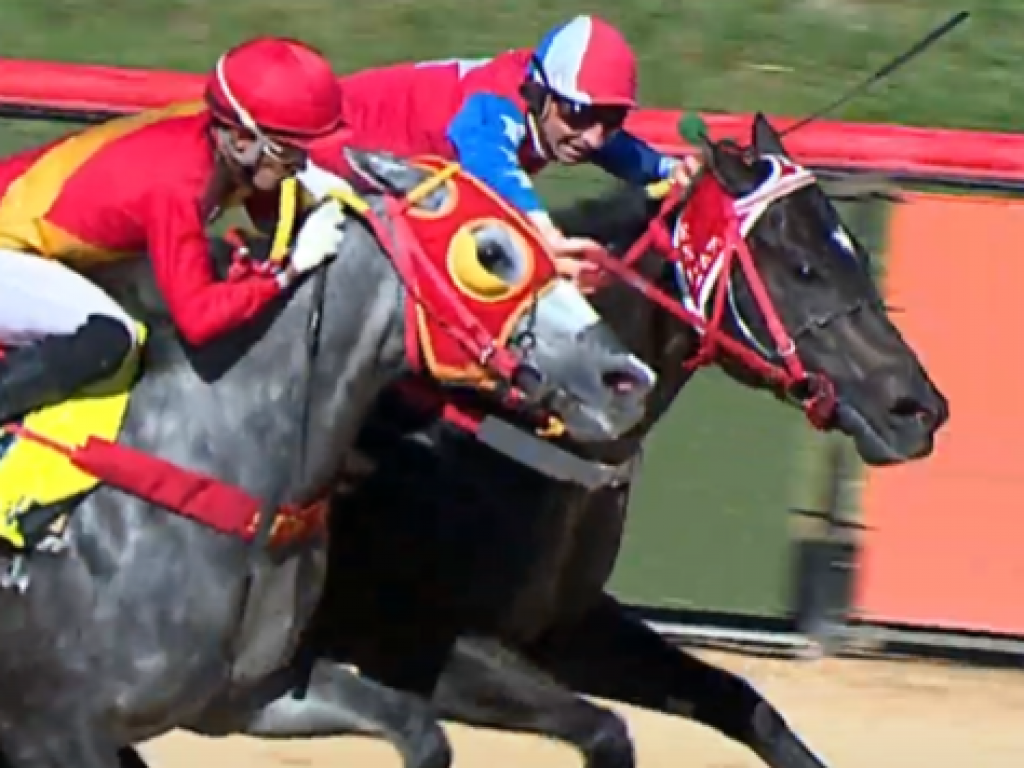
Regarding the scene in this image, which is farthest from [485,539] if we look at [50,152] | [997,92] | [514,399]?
[997,92]

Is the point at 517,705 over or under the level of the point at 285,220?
under

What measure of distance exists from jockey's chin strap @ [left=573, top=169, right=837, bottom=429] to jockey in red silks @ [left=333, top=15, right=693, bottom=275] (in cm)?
21

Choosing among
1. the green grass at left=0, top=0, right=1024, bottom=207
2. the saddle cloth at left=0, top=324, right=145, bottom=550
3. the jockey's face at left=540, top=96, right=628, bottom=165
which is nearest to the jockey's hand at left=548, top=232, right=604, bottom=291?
the jockey's face at left=540, top=96, right=628, bottom=165

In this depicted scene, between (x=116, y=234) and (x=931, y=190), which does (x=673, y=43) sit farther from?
(x=116, y=234)

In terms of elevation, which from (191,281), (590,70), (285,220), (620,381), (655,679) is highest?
(590,70)

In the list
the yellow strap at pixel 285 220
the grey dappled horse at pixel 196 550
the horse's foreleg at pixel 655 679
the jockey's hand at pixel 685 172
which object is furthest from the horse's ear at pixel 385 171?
the horse's foreleg at pixel 655 679

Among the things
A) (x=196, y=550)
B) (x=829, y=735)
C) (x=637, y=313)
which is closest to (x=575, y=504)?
(x=637, y=313)

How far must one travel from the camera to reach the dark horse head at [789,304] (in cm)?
602

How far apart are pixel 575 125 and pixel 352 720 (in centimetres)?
136

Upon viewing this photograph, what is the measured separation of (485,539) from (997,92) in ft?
21.9

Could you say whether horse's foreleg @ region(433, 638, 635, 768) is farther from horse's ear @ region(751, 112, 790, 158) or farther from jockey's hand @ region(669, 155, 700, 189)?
horse's ear @ region(751, 112, 790, 158)

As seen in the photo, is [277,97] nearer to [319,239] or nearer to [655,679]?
[319,239]

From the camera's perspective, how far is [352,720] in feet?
18.5

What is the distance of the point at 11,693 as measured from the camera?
5.45 m
